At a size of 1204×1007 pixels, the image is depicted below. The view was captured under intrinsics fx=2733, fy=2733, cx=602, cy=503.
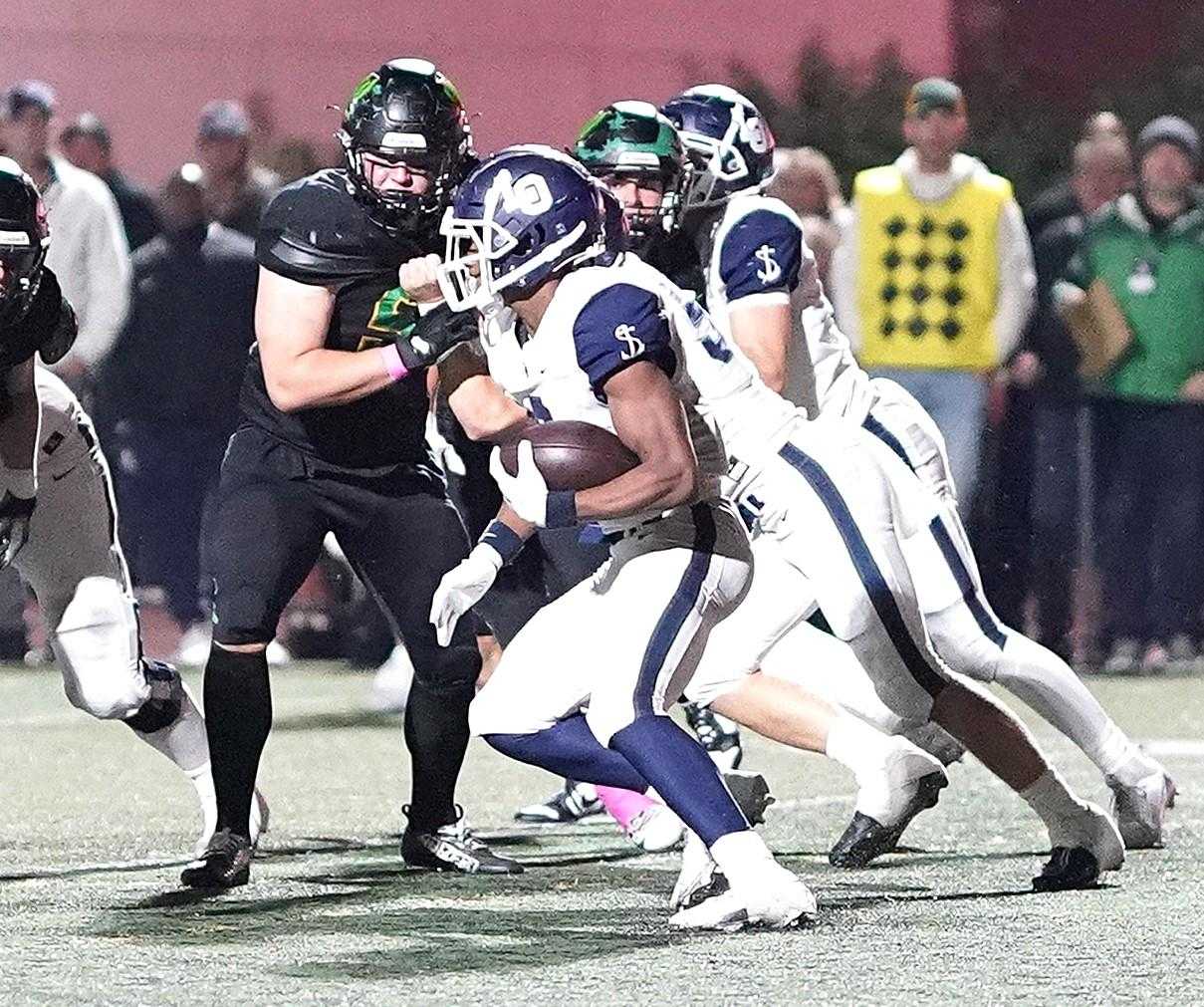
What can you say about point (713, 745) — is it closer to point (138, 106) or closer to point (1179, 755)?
point (1179, 755)

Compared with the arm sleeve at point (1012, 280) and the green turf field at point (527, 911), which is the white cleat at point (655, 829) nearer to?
the green turf field at point (527, 911)

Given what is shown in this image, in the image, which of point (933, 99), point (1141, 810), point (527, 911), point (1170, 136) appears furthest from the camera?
point (1170, 136)

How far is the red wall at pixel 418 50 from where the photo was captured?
34.8 feet

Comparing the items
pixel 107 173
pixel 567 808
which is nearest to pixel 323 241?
pixel 567 808

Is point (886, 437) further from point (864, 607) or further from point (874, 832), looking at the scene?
point (874, 832)

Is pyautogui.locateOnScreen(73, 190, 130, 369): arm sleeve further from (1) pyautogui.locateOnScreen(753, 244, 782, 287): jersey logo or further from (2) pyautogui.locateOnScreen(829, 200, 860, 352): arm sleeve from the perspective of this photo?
(1) pyautogui.locateOnScreen(753, 244, 782, 287): jersey logo

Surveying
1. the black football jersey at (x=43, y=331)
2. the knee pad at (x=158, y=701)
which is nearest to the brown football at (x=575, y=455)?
the black football jersey at (x=43, y=331)

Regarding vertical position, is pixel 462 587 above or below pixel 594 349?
below

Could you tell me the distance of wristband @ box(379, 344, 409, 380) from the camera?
518cm

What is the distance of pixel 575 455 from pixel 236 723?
43.8 inches

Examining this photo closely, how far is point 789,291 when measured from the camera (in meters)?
5.85

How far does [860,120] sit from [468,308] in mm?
5888

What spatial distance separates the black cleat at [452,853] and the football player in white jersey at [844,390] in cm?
94

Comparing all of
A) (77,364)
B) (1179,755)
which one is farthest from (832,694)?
(77,364)
